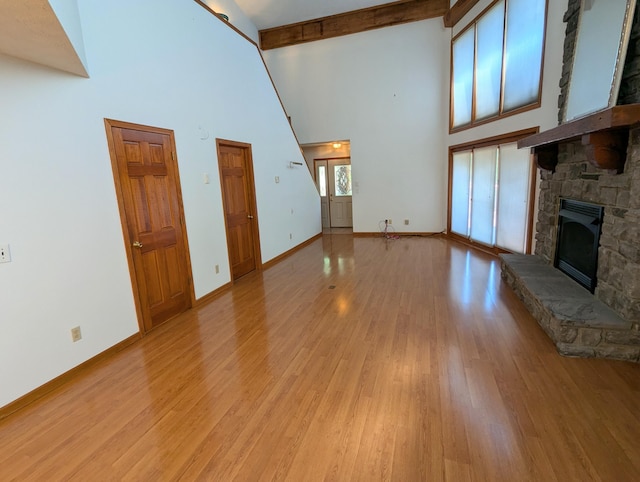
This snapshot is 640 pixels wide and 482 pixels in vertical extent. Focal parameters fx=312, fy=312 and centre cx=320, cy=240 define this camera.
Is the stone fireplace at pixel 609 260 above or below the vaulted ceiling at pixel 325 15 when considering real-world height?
below

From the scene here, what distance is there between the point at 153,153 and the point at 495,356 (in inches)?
145

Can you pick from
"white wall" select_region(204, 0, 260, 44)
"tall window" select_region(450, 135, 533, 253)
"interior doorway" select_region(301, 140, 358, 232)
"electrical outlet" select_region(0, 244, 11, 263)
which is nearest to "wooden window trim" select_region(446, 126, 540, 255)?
"tall window" select_region(450, 135, 533, 253)

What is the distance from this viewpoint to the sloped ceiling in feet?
5.56

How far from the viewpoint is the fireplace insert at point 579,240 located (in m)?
2.82

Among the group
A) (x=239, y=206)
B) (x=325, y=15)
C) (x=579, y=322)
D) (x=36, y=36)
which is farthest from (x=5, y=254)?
(x=325, y=15)

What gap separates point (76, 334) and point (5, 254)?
80cm

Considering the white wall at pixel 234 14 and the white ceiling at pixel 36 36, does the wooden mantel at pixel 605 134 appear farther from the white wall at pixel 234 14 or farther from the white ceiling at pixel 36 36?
the white wall at pixel 234 14

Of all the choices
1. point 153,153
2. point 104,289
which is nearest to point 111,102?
point 153,153

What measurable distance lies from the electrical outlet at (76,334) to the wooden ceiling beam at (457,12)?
24.1 ft

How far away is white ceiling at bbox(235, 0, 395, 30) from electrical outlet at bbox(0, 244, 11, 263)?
636cm

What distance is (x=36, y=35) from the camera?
191 cm

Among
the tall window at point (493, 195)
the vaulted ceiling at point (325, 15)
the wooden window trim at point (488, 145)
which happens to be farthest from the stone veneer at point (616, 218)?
the vaulted ceiling at point (325, 15)

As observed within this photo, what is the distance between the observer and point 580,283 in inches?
120

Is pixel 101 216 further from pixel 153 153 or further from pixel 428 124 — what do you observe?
pixel 428 124
